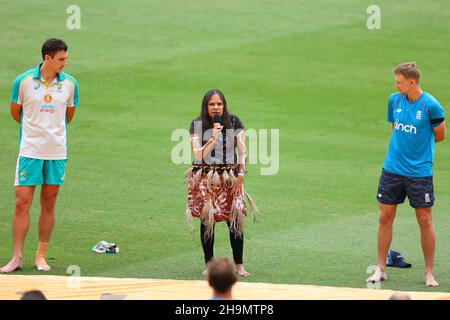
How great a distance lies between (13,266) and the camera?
922cm

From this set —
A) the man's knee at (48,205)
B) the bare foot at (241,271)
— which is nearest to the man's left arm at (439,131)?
the bare foot at (241,271)

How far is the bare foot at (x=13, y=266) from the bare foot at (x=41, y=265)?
6.4 inches

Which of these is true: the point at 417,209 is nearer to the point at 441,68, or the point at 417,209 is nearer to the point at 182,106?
the point at 182,106

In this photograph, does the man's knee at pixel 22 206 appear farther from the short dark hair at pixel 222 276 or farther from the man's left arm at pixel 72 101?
the short dark hair at pixel 222 276

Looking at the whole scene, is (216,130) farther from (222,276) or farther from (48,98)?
(222,276)

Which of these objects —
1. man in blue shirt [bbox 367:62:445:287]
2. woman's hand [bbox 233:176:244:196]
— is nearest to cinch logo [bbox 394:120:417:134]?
man in blue shirt [bbox 367:62:445:287]

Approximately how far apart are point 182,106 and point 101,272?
8.38 metres

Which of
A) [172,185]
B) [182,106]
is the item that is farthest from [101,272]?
[182,106]

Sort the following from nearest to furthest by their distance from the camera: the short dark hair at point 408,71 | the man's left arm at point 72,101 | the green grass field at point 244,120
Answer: the short dark hair at point 408,71
the man's left arm at point 72,101
the green grass field at point 244,120

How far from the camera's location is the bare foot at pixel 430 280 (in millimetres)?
8883

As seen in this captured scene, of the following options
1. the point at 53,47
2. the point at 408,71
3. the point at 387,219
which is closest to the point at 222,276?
the point at 387,219

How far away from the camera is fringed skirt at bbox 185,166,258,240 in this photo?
9195mm

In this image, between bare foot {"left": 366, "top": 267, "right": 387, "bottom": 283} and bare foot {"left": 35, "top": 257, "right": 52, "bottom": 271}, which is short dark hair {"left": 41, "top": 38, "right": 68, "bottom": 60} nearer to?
bare foot {"left": 35, "top": 257, "right": 52, "bottom": 271}

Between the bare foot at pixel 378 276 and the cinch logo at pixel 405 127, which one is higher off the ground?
the cinch logo at pixel 405 127
